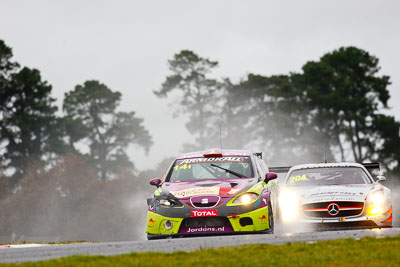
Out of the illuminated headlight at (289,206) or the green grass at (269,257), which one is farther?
the illuminated headlight at (289,206)

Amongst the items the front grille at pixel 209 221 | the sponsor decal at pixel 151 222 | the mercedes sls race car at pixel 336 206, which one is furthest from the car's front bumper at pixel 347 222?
the sponsor decal at pixel 151 222

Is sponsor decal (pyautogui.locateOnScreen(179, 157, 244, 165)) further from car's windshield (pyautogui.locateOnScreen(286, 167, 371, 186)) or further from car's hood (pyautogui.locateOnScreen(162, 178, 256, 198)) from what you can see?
car's windshield (pyautogui.locateOnScreen(286, 167, 371, 186))

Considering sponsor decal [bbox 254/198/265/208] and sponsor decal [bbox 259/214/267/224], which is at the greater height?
sponsor decal [bbox 254/198/265/208]

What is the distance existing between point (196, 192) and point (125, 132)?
6797 centimetres

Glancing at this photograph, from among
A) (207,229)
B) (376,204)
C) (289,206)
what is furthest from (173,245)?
(376,204)

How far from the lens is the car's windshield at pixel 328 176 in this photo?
1480cm

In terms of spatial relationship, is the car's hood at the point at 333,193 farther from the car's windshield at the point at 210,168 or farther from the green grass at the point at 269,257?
the green grass at the point at 269,257

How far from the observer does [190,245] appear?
1017 cm

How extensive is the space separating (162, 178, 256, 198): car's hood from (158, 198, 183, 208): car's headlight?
129 millimetres

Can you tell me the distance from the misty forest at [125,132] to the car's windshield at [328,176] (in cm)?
4942

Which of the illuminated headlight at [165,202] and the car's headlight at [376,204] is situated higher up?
the illuminated headlight at [165,202]

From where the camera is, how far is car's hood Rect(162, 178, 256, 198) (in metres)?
12.5

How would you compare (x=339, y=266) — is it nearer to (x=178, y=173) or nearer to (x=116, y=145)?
(x=178, y=173)

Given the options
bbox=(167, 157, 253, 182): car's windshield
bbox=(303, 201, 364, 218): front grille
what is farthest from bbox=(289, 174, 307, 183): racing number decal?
bbox=(303, 201, 364, 218): front grille
